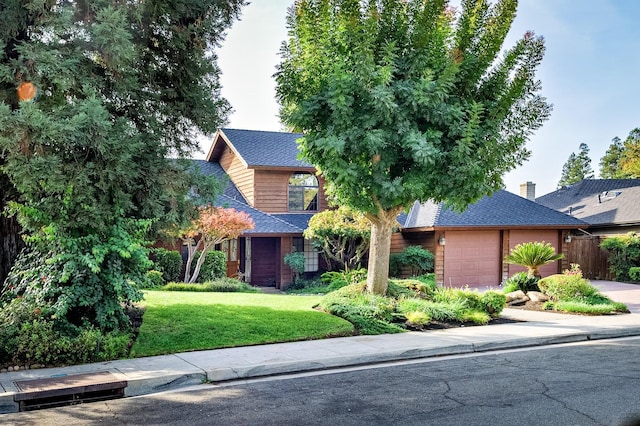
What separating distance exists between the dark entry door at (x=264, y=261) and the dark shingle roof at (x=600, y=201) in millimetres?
15923

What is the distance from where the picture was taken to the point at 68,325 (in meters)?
8.38

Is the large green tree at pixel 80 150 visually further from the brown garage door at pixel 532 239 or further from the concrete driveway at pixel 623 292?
the brown garage door at pixel 532 239

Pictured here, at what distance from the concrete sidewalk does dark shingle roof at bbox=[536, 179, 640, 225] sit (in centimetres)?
1507

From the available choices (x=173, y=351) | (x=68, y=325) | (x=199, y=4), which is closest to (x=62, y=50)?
(x=199, y=4)

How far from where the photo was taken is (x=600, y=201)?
29.0 metres

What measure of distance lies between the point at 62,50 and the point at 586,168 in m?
73.4

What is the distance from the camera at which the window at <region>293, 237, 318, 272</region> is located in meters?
22.8

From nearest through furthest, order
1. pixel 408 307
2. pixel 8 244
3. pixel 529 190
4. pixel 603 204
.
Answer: pixel 8 244 < pixel 408 307 < pixel 603 204 < pixel 529 190

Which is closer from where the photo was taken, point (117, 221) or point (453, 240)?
point (117, 221)

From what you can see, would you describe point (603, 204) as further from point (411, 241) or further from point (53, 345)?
point (53, 345)

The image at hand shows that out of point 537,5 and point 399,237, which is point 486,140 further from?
point 399,237

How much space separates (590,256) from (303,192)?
13.2m

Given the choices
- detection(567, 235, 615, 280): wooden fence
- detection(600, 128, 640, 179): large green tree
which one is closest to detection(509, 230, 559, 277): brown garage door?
detection(567, 235, 615, 280): wooden fence

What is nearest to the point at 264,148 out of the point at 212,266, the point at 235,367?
the point at 212,266
